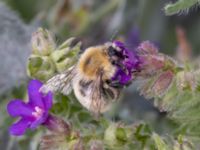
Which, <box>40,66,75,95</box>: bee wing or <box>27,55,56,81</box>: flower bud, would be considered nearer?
<box>40,66,75,95</box>: bee wing

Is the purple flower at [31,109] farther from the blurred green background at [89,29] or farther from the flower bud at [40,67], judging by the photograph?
the blurred green background at [89,29]

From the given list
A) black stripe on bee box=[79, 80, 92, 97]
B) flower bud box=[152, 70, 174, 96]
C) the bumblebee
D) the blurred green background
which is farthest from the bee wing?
the blurred green background

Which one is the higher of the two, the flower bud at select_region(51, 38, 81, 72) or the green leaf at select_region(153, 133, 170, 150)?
the flower bud at select_region(51, 38, 81, 72)

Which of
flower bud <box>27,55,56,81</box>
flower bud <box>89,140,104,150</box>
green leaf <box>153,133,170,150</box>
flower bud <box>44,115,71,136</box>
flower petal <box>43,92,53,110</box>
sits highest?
flower bud <box>27,55,56,81</box>

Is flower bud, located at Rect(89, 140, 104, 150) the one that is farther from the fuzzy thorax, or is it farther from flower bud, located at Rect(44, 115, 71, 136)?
the fuzzy thorax

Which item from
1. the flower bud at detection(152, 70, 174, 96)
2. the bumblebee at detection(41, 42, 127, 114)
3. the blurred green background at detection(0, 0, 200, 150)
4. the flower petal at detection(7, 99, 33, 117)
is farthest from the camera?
the blurred green background at detection(0, 0, 200, 150)

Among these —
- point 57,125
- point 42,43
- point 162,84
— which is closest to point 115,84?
point 162,84

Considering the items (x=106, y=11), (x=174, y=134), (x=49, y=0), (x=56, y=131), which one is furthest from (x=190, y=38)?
(x=56, y=131)
